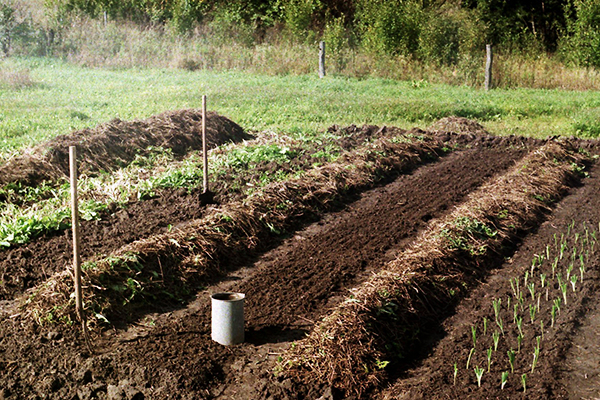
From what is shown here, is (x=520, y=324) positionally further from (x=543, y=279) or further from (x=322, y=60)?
(x=322, y=60)

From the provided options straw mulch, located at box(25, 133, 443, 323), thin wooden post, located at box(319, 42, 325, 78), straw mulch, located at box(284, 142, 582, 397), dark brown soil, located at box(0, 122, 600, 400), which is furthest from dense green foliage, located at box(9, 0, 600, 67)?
dark brown soil, located at box(0, 122, 600, 400)

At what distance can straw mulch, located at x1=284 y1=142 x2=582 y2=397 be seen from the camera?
14.7ft

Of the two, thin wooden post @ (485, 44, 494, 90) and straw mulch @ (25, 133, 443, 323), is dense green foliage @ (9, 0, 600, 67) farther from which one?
straw mulch @ (25, 133, 443, 323)

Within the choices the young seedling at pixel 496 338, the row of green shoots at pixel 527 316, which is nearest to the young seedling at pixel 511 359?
the row of green shoots at pixel 527 316

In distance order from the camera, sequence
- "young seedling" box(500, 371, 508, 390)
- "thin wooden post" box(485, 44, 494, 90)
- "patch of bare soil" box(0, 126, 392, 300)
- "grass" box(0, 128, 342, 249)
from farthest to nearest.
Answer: "thin wooden post" box(485, 44, 494, 90), "grass" box(0, 128, 342, 249), "patch of bare soil" box(0, 126, 392, 300), "young seedling" box(500, 371, 508, 390)

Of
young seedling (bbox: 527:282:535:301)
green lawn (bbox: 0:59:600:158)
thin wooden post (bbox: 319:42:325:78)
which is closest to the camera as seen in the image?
young seedling (bbox: 527:282:535:301)

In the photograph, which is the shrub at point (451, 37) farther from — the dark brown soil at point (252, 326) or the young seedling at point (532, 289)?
the young seedling at point (532, 289)

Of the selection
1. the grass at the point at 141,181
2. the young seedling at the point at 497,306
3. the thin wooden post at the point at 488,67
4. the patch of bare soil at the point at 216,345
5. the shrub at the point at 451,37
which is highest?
the shrub at the point at 451,37

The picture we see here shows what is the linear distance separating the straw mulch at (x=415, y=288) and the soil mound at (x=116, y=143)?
4.58 metres

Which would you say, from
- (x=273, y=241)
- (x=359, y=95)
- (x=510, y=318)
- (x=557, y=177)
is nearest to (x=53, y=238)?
(x=273, y=241)

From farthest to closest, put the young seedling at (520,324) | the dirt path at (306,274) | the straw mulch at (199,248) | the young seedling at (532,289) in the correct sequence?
1. the young seedling at (532,289)
2. the straw mulch at (199,248)
3. the young seedling at (520,324)
4. the dirt path at (306,274)

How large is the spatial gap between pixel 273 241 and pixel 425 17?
19.0 m

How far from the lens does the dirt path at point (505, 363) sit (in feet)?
13.9

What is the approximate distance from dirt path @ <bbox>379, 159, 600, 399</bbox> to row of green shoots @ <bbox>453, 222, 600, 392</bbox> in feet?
0.09
